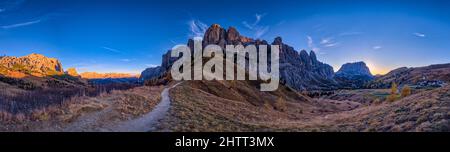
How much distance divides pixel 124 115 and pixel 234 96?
51442mm

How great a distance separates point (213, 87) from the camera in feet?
235

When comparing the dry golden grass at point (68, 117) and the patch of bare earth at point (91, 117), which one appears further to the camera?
the patch of bare earth at point (91, 117)

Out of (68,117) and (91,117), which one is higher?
(68,117)

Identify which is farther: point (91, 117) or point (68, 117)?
point (91, 117)

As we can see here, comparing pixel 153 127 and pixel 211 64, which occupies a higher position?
pixel 211 64

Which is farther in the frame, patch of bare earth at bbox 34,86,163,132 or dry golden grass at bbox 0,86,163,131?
patch of bare earth at bbox 34,86,163,132
